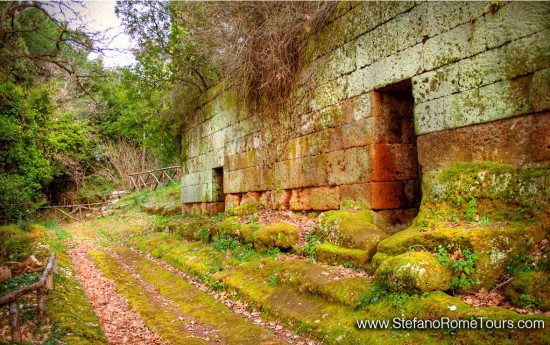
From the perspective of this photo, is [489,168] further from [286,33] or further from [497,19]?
[286,33]

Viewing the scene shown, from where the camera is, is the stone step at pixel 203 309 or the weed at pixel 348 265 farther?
the weed at pixel 348 265

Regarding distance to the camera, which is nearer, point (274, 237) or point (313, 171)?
point (274, 237)

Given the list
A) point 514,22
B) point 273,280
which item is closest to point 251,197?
point 273,280

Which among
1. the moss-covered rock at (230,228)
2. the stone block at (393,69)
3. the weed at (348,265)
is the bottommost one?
the weed at (348,265)

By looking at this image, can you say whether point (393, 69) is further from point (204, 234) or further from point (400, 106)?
point (204, 234)

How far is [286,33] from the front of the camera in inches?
330

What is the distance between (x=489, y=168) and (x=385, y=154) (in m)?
1.93

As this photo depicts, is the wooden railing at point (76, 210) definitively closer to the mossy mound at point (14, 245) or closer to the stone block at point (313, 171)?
the mossy mound at point (14, 245)

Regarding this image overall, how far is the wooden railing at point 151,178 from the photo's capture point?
23547 millimetres

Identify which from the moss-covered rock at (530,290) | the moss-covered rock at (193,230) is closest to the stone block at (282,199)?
the moss-covered rock at (193,230)

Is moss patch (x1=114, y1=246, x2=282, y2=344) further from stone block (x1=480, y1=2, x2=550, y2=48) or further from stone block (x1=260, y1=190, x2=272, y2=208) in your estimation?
stone block (x1=480, y1=2, x2=550, y2=48)

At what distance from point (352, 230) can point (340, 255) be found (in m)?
0.43

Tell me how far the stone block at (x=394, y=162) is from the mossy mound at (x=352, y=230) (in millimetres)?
709

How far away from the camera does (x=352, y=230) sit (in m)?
6.02
